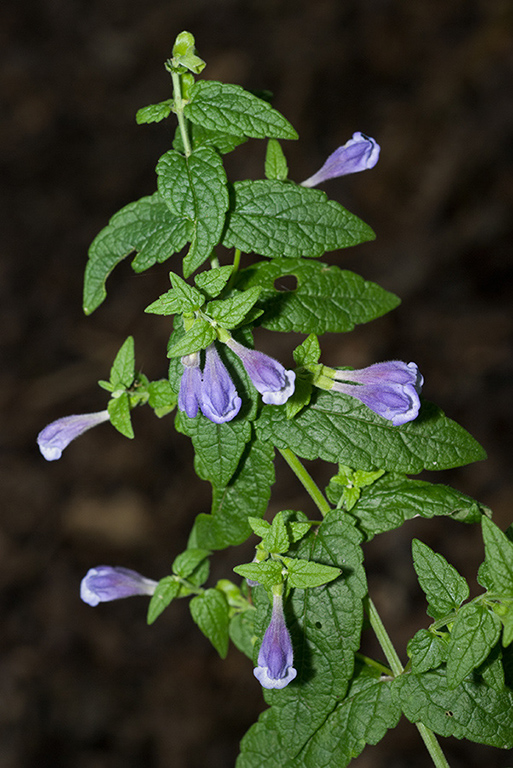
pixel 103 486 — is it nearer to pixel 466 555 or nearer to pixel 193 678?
pixel 193 678

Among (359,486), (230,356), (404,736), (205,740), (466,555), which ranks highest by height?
(230,356)

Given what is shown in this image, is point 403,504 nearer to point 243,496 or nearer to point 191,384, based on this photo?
point 243,496

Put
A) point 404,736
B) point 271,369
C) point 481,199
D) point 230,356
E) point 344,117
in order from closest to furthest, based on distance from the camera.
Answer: point 271,369, point 230,356, point 404,736, point 481,199, point 344,117

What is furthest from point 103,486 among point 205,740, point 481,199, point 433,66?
point 433,66

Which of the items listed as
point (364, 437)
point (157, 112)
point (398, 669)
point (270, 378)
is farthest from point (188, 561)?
point (157, 112)

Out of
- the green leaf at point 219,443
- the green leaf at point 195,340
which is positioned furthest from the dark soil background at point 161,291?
the green leaf at point 195,340
